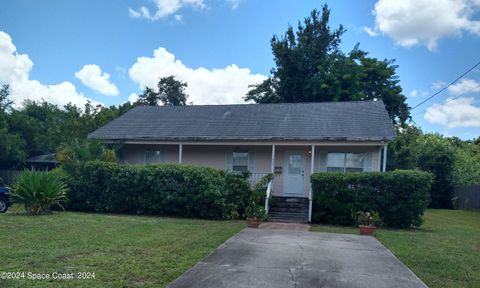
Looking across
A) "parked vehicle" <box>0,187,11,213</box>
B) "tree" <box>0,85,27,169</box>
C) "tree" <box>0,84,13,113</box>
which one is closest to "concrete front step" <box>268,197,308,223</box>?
"parked vehicle" <box>0,187,11,213</box>

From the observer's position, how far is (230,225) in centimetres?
1182

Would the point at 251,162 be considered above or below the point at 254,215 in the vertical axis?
above

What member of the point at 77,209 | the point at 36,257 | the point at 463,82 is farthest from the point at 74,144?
the point at 463,82

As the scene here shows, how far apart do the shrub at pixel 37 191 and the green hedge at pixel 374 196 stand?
8.99 m

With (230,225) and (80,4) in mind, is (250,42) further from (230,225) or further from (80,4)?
(230,225)

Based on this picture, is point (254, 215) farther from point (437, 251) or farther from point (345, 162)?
point (345, 162)

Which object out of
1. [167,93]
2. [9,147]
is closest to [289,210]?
[9,147]

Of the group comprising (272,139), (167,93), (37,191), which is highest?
(167,93)

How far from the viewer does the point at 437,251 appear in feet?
28.5

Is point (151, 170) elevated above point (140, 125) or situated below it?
below

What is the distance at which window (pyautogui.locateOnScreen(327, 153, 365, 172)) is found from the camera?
53.7 ft

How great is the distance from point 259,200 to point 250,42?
11103 mm

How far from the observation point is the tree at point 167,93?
125 feet

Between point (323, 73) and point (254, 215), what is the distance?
2077 centimetres
